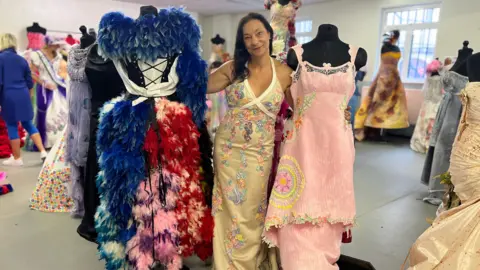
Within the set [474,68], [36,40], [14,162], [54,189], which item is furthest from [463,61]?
[36,40]

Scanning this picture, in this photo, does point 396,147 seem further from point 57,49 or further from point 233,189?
point 57,49

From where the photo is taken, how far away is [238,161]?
1.91 metres

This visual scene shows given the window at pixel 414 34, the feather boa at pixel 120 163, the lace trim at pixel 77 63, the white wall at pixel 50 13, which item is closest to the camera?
the feather boa at pixel 120 163

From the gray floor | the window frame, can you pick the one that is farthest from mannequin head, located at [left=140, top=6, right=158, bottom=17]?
the window frame

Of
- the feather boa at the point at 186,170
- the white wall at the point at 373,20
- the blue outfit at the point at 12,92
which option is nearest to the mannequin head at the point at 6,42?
the blue outfit at the point at 12,92

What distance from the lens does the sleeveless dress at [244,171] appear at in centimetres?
187

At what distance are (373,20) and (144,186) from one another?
273 inches

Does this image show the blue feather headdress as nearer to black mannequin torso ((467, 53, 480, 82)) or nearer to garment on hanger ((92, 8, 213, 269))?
garment on hanger ((92, 8, 213, 269))

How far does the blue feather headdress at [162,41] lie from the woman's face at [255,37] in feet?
0.84

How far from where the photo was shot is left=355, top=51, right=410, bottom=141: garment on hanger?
236 inches

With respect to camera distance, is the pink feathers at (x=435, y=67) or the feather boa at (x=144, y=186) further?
the pink feathers at (x=435, y=67)

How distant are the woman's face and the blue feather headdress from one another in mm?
257

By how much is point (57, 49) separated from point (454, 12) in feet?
22.4

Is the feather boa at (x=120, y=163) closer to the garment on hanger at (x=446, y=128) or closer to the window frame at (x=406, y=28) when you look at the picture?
the garment on hanger at (x=446, y=128)
